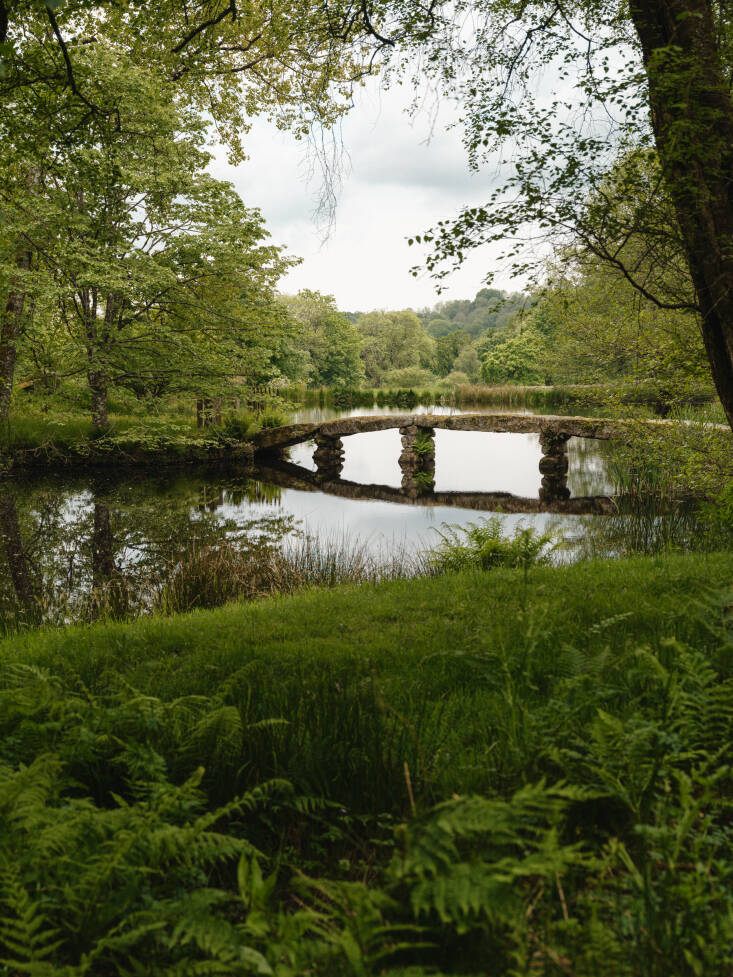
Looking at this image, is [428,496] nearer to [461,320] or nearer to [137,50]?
[137,50]

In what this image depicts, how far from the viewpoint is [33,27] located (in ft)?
27.2

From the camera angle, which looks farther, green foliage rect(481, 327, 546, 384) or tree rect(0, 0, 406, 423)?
green foliage rect(481, 327, 546, 384)

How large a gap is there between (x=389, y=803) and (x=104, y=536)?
36.6ft

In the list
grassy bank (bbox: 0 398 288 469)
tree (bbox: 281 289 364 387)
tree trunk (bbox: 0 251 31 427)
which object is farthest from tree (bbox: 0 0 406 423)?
tree (bbox: 281 289 364 387)

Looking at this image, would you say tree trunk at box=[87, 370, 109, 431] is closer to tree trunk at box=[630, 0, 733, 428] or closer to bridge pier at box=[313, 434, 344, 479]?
bridge pier at box=[313, 434, 344, 479]

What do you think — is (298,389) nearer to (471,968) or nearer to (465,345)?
(471,968)

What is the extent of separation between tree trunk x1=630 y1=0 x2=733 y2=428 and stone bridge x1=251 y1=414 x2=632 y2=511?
495 inches

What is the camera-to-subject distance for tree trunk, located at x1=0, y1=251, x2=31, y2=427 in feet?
52.7

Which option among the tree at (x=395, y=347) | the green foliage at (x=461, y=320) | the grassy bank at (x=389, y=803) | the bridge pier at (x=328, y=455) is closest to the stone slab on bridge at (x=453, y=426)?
the bridge pier at (x=328, y=455)

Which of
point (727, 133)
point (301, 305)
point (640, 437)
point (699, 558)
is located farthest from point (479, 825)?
point (301, 305)

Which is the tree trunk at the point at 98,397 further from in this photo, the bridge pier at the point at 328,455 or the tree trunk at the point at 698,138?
the tree trunk at the point at 698,138

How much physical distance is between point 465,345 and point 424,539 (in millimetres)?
86498

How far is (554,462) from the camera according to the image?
64.7 ft

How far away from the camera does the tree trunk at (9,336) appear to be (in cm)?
1608
